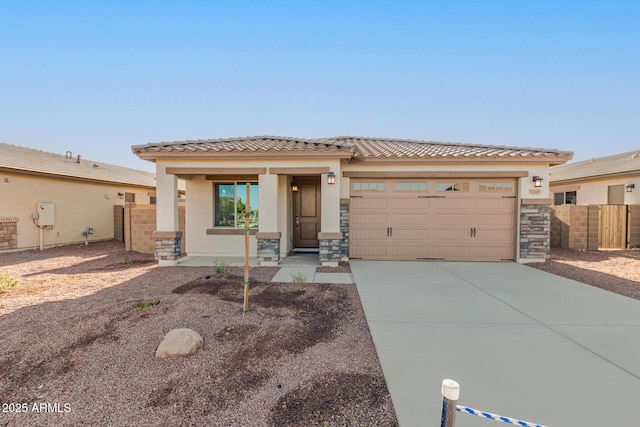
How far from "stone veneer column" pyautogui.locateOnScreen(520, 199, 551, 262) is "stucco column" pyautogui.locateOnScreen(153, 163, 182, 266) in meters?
10.5

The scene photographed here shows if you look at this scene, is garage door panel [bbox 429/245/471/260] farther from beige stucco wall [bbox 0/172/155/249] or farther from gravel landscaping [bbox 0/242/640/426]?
beige stucco wall [bbox 0/172/155/249]

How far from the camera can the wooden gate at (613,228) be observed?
11734mm

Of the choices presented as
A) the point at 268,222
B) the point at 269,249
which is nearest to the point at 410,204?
the point at 268,222

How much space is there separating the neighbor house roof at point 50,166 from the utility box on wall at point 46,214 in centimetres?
126

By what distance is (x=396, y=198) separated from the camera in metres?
8.98

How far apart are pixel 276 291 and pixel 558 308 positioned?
506 cm

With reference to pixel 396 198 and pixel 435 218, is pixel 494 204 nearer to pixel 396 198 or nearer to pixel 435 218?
pixel 435 218

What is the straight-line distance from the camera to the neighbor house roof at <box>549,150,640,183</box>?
1327cm

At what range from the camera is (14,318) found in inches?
169

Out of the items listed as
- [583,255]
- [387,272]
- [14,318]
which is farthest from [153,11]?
[583,255]

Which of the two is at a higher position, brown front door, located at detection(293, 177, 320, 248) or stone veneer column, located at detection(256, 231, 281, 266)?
brown front door, located at detection(293, 177, 320, 248)

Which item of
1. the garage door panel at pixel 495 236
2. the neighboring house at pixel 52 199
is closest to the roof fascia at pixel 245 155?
the garage door panel at pixel 495 236

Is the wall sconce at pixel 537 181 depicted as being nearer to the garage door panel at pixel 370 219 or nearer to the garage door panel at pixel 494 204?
the garage door panel at pixel 494 204

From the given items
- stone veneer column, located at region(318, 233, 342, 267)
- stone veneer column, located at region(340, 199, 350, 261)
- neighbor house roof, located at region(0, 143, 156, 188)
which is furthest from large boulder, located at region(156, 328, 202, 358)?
neighbor house roof, located at region(0, 143, 156, 188)
